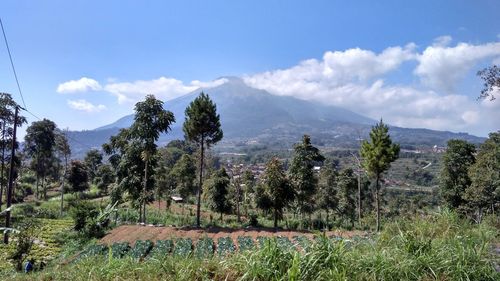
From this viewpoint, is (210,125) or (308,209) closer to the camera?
(210,125)

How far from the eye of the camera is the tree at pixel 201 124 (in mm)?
27359

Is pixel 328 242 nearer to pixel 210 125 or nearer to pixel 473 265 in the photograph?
pixel 473 265

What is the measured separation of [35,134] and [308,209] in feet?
128

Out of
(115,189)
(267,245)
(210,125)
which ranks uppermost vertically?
(210,125)

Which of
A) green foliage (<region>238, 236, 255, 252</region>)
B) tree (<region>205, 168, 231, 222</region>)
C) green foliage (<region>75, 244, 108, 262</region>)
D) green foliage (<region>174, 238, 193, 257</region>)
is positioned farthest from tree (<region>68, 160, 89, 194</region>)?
green foliage (<region>174, 238, 193, 257</region>)

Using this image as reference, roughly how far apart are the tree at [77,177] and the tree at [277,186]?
34.9 meters

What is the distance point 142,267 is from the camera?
4719 millimetres

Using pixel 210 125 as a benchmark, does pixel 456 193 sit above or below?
below

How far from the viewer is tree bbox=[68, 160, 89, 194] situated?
5422cm

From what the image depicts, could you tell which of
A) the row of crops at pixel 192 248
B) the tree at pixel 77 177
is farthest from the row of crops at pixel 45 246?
the tree at pixel 77 177

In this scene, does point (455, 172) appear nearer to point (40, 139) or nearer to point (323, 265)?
point (323, 265)

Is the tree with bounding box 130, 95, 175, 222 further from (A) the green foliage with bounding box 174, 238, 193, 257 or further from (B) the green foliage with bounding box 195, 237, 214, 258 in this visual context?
(A) the green foliage with bounding box 174, 238, 193, 257

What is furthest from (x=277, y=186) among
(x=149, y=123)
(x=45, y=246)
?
(x=45, y=246)

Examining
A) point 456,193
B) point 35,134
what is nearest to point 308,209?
point 456,193
